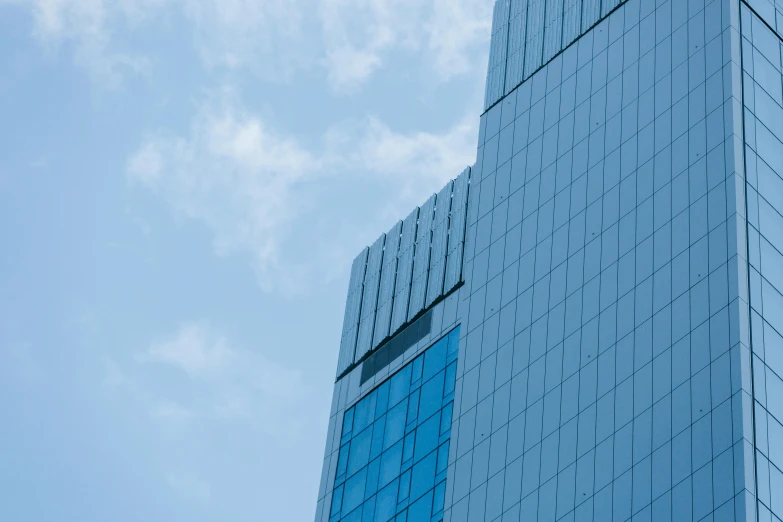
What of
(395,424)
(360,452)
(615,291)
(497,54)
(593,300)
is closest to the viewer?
(615,291)

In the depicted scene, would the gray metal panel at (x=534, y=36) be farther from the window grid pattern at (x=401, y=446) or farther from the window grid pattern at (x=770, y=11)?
the window grid pattern at (x=401, y=446)

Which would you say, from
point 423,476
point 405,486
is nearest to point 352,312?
point 405,486

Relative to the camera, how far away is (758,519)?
4991 centimetres

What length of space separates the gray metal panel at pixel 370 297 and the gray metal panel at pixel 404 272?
80.7 inches

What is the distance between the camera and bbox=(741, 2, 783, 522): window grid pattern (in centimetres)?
5194

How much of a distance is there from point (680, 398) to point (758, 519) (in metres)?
6.57

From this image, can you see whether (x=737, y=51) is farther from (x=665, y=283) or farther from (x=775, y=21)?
(x=665, y=283)

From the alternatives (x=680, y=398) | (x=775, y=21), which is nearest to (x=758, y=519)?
(x=680, y=398)

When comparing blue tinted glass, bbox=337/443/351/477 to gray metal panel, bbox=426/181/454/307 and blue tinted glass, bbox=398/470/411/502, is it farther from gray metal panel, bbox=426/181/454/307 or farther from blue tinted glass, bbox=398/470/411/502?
gray metal panel, bbox=426/181/454/307

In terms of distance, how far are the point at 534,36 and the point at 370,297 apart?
17650 millimetres

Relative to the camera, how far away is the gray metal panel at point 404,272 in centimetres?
7962

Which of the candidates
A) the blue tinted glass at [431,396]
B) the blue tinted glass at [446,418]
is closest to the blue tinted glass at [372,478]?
the blue tinted glass at [431,396]

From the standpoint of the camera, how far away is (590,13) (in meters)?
74.4

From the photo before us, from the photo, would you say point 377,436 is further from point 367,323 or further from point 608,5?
point 608,5
